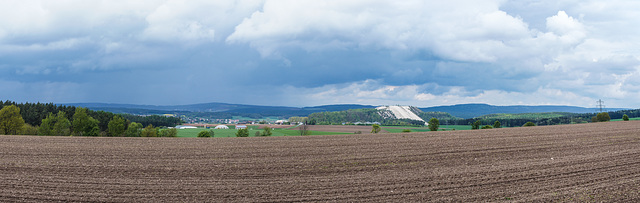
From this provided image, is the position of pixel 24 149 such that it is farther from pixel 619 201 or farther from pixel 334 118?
pixel 334 118

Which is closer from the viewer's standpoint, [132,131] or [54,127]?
[54,127]

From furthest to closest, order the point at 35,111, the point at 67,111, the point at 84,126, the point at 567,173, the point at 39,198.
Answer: the point at 67,111
the point at 35,111
the point at 84,126
the point at 567,173
the point at 39,198

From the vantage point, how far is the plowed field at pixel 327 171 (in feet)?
53.3

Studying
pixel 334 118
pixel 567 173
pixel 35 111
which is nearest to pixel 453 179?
pixel 567 173

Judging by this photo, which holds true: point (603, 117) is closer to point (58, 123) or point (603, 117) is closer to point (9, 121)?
point (58, 123)

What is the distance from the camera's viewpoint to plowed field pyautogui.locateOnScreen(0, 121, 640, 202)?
16.2 m

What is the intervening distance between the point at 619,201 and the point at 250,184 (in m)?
14.1

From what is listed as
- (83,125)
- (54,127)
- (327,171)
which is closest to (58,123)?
(54,127)

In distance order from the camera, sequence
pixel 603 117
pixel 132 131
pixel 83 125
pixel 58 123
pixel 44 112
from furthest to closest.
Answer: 1. pixel 44 112
2. pixel 132 131
3. pixel 603 117
4. pixel 58 123
5. pixel 83 125

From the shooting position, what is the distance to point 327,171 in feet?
67.7

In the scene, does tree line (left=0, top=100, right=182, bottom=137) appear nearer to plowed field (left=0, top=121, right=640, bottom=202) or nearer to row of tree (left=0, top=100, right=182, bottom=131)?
row of tree (left=0, top=100, right=182, bottom=131)

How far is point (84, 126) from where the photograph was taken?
63.0m

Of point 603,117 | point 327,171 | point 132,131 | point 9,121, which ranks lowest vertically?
point 132,131

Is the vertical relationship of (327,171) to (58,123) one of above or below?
Answer: below
